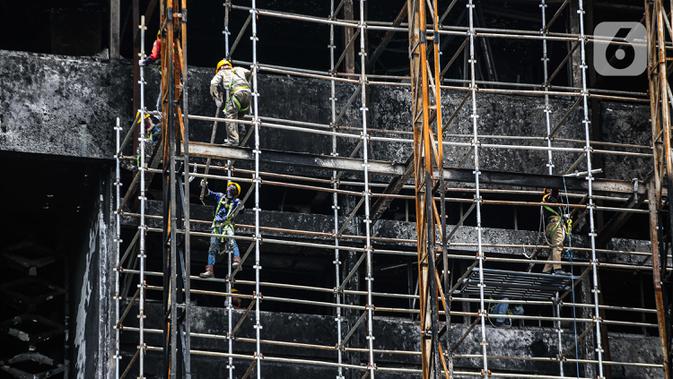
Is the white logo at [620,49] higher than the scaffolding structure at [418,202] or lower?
higher

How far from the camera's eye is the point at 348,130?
95.6 ft

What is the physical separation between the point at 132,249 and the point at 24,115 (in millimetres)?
2527

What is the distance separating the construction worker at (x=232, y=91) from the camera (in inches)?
1067

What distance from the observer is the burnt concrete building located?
26.8 meters

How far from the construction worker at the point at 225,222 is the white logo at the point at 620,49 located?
7.39 m

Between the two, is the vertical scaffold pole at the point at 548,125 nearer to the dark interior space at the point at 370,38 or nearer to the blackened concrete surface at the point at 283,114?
the blackened concrete surface at the point at 283,114

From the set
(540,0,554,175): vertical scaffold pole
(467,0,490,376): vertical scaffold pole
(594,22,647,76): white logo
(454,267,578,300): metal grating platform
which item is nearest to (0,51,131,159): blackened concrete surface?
(467,0,490,376): vertical scaffold pole

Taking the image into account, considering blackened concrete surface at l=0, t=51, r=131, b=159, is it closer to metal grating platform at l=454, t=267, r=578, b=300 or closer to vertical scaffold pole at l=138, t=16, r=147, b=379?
vertical scaffold pole at l=138, t=16, r=147, b=379

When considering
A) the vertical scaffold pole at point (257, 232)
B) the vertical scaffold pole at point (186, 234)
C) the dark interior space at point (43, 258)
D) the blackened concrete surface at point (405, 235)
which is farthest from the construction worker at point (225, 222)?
the vertical scaffold pole at point (186, 234)

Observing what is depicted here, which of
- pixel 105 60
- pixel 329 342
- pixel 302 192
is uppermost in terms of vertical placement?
pixel 105 60

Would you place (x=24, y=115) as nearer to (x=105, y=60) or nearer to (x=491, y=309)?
(x=105, y=60)

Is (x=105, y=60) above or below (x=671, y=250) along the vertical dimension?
above

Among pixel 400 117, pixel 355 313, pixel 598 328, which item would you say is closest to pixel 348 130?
pixel 400 117

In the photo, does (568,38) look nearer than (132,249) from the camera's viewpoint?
No
